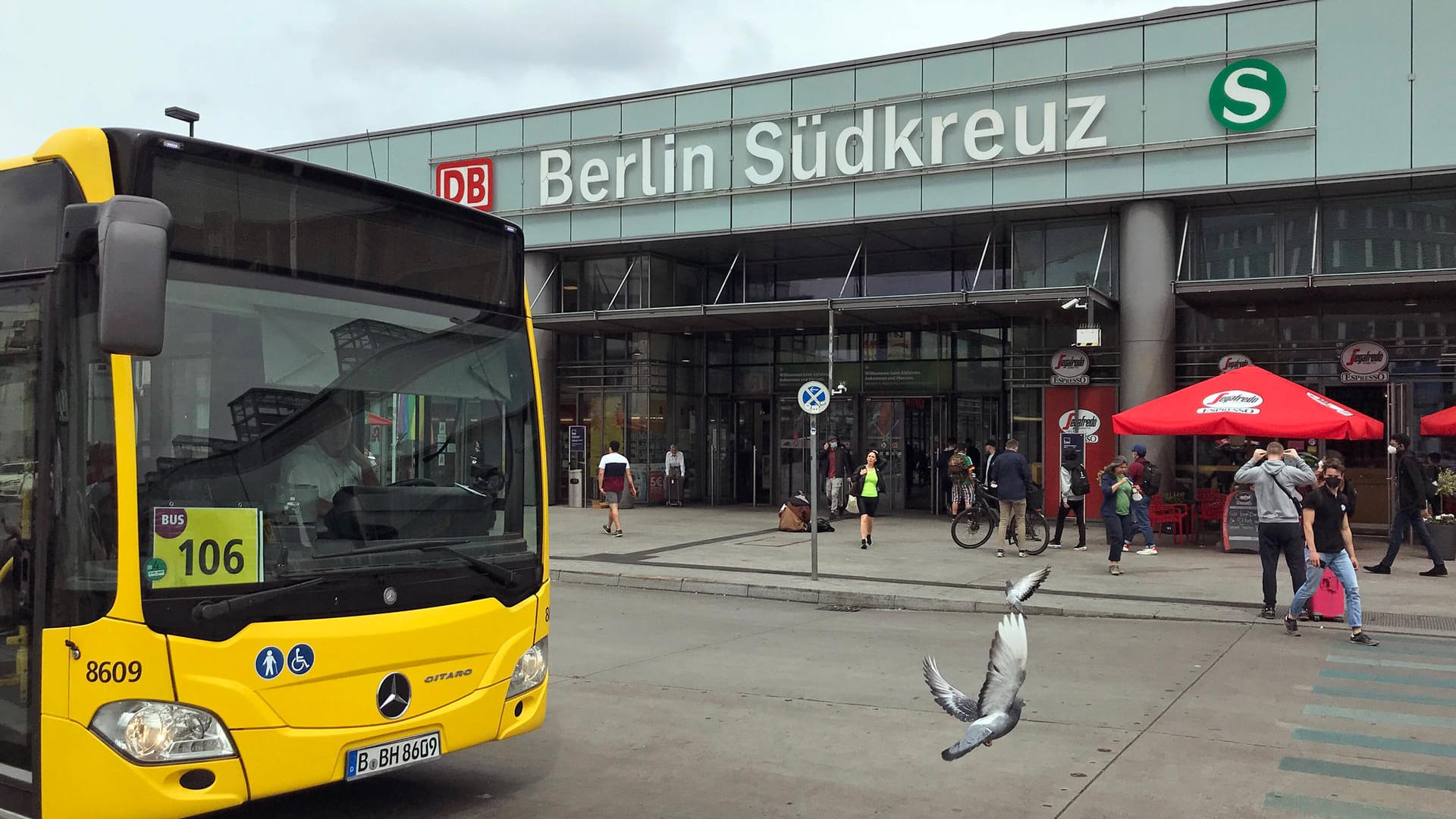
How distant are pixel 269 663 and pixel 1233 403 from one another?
632 inches

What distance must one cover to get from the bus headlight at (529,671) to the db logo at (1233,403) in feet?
46.9

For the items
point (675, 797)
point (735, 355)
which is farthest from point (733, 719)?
point (735, 355)

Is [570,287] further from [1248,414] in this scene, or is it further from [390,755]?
[390,755]

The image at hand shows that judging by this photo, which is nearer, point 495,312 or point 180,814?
point 180,814

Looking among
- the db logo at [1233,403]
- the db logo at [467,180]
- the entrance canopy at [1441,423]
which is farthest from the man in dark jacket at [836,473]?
the entrance canopy at [1441,423]

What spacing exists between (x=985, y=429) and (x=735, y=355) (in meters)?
6.71

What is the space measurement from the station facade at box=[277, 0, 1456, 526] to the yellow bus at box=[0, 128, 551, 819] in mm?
14165

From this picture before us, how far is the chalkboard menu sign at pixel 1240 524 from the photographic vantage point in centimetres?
1802

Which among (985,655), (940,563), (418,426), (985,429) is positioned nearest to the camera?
(418,426)

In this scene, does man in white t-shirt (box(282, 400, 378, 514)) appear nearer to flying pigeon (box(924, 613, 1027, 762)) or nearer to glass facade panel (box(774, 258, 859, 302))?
flying pigeon (box(924, 613, 1027, 762))

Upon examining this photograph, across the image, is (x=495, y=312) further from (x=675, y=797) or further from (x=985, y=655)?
(x=985, y=655)

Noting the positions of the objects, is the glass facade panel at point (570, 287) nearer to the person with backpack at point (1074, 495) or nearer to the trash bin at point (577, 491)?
the trash bin at point (577, 491)

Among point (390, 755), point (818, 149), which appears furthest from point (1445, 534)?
point (390, 755)

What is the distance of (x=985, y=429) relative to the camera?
2553 cm
